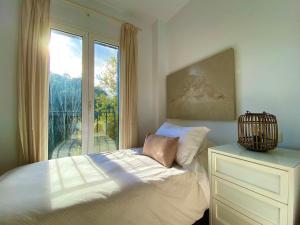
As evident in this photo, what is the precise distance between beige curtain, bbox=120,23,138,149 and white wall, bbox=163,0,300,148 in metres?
0.96

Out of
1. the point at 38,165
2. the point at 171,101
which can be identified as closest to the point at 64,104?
the point at 38,165

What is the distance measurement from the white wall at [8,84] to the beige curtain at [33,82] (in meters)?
0.10

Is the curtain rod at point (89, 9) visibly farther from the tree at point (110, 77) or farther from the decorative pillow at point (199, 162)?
the decorative pillow at point (199, 162)

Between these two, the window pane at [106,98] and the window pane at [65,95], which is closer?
the window pane at [65,95]

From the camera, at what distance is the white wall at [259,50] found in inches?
49.9

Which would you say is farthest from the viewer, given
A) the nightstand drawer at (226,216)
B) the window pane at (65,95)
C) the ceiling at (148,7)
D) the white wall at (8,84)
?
the ceiling at (148,7)

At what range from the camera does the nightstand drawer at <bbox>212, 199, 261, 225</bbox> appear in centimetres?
103

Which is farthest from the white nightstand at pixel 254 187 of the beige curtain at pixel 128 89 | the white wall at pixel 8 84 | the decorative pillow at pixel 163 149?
the white wall at pixel 8 84

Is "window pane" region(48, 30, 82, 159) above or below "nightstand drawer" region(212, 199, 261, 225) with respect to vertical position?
above

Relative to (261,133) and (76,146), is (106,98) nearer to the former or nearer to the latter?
(76,146)

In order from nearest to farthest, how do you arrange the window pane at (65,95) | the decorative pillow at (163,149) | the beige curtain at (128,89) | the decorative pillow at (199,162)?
the decorative pillow at (199,162), the decorative pillow at (163,149), the window pane at (65,95), the beige curtain at (128,89)

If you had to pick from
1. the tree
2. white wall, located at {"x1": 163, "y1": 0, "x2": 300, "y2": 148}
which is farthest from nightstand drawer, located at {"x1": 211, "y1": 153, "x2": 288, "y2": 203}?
the tree

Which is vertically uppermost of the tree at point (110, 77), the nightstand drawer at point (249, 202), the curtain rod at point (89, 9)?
the curtain rod at point (89, 9)

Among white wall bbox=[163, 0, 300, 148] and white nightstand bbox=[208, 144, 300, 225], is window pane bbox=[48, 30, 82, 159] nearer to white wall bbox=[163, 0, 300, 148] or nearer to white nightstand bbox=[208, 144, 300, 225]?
white wall bbox=[163, 0, 300, 148]
